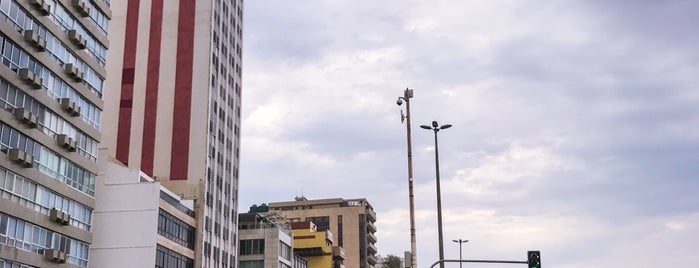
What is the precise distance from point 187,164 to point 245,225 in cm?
1670

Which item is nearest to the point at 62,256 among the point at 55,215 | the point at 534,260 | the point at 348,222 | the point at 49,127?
the point at 55,215

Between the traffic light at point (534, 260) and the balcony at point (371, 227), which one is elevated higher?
the balcony at point (371, 227)

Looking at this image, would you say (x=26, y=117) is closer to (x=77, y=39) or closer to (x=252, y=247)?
(x=77, y=39)

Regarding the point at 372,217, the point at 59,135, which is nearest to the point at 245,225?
the point at 59,135

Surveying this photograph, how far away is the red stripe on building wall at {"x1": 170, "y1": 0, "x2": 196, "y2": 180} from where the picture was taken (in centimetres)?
8856

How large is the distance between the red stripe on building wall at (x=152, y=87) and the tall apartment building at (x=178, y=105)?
4.2 inches

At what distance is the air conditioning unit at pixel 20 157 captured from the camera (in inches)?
1938

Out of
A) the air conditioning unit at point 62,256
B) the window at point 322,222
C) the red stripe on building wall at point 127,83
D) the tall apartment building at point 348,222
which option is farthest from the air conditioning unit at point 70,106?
the window at point 322,222

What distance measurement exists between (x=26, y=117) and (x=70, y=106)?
5772mm

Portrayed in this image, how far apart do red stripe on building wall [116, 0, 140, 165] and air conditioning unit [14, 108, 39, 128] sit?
37829 mm

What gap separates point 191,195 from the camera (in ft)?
281

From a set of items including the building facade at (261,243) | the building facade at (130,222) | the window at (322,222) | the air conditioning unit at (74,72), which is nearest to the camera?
the air conditioning unit at (74,72)

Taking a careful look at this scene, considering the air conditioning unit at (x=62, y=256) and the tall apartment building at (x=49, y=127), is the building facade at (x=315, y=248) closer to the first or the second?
the tall apartment building at (x=49, y=127)

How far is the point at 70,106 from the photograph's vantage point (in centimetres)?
5616
